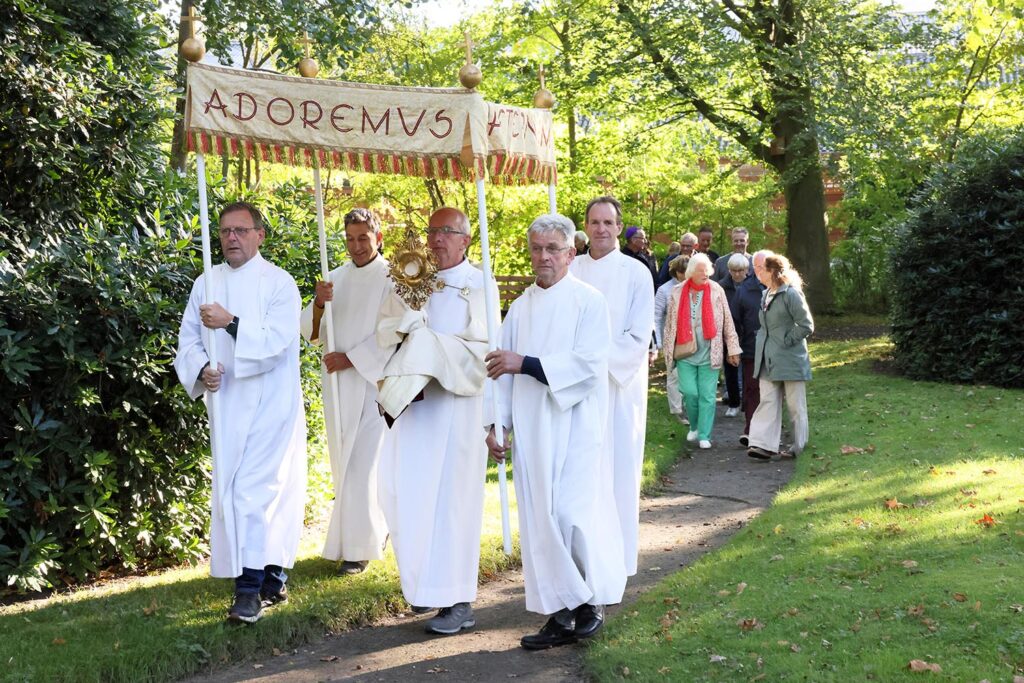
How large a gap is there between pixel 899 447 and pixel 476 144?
6.77 metres

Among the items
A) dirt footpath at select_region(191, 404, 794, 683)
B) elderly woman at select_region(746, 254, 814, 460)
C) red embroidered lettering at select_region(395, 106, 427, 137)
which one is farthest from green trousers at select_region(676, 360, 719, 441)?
red embroidered lettering at select_region(395, 106, 427, 137)

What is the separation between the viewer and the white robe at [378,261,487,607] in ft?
23.6

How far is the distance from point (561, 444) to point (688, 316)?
6.89m

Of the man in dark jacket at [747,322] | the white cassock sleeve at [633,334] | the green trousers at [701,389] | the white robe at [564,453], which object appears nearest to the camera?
the white robe at [564,453]

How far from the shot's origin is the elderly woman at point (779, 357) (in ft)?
40.1

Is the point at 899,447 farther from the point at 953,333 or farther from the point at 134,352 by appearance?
the point at 134,352

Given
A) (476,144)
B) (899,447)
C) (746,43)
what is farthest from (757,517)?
(746,43)

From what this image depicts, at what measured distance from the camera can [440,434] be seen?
24.0ft

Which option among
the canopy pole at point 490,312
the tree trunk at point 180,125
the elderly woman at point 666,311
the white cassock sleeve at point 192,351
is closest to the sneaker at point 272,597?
the white cassock sleeve at point 192,351

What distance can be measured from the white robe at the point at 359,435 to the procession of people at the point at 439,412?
0.5 inches

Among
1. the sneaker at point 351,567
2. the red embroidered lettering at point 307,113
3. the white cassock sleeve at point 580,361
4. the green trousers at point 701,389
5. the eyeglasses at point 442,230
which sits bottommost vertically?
the sneaker at point 351,567

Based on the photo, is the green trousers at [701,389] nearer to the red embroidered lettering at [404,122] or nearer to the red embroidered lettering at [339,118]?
the red embroidered lettering at [404,122]

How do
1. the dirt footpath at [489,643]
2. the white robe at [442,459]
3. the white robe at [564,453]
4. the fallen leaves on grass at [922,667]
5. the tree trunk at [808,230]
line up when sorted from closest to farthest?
the fallen leaves on grass at [922,667] < the dirt footpath at [489,643] < the white robe at [564,453] < the white robe at [442,459] < the tree trunk at [808,230]

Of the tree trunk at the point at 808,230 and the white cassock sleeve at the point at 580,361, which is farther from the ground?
the tree trunk at the point at 808,230
